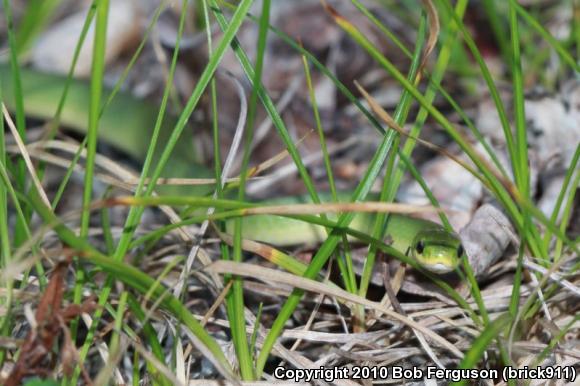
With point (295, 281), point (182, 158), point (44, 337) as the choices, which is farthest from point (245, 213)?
point (182, 158)

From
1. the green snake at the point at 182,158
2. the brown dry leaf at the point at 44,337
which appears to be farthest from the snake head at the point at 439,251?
the brown dry leaf at the point at 44,337

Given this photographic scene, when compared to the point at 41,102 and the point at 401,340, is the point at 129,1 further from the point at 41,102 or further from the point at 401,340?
the point at 401,340

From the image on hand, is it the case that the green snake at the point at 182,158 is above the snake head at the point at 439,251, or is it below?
above

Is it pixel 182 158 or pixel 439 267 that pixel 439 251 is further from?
pixel 182 158

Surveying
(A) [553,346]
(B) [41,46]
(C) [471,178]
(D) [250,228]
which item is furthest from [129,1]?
(A) [553,346]

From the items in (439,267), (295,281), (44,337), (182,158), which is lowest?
(44,337)

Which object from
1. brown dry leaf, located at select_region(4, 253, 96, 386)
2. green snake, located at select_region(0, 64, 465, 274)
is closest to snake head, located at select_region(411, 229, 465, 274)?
green snake, located at select_region(0, 64, 465, 274)

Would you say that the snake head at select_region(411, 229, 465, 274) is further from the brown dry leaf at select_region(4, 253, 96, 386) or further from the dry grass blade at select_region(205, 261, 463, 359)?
the brown dry leaf at select_region(4, 253, 96, 386)

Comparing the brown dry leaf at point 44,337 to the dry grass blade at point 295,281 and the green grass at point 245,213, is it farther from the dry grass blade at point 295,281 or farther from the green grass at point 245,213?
the dry grass blade at point 295,281
